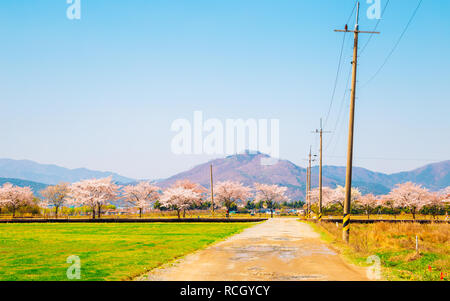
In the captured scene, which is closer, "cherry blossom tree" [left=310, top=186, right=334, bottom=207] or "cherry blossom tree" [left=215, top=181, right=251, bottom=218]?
"cherry blossom tree" [left=310, top=186, right=334, bottom=207]

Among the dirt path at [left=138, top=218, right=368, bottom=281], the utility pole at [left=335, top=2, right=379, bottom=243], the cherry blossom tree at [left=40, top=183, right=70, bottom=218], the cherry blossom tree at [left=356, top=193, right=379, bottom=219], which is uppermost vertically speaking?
the utility pole at [left=335, top=2, right=379, bottom=243]

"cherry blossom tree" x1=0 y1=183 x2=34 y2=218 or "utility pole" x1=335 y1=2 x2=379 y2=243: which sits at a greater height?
"utility pole" x1=335 y1=2 x2=379 y2=243

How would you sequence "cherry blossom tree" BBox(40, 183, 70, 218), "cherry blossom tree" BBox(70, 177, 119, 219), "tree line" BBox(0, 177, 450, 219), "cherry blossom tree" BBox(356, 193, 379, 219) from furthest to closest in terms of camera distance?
"cherry blossom tree" BBox(356, 193, 379, 219) → "cherry blossom tree" BBox(40, 183, 70, 218) → "tree line" BBox(0, 177, 450, 219) → "cherry blossom tree" BBox(70, 177, 119, 219)

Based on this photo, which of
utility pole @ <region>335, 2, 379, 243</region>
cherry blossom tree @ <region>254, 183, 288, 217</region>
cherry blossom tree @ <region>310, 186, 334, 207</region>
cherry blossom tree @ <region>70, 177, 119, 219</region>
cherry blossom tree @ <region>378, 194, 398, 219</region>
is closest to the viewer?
utility pole @ <region>335, 2, 379, 243</region>

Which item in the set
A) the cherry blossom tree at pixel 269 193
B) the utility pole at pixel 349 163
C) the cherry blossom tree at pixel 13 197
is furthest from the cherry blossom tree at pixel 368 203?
the utility pole at pixel 349 163

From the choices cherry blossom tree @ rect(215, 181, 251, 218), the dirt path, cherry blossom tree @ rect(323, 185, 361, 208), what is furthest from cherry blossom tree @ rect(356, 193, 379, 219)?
the dirt path

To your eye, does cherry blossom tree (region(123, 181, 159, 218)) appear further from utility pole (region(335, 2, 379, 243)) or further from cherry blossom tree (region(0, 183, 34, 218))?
utility pole (region(335, 2, 379, 243))

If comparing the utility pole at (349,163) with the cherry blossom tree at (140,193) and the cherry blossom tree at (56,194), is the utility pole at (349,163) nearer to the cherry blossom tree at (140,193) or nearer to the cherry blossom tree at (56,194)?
the cherry blossom tree at (140,193)

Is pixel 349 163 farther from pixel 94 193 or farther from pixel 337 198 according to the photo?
pixel 337 198

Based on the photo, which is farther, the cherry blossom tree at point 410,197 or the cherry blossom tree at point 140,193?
the cherry blossom tree at point 140,193

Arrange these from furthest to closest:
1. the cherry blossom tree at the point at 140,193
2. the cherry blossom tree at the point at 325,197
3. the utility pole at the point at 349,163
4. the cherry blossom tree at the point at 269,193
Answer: the cherry blossom tree at the point at 269,193
the cherry blossom tree at the point at 325,197
the cherry blossom tree at the point at 140,193
the utility pole at the point at 349,163

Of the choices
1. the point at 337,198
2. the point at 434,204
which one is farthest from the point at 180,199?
the point at 434,204
